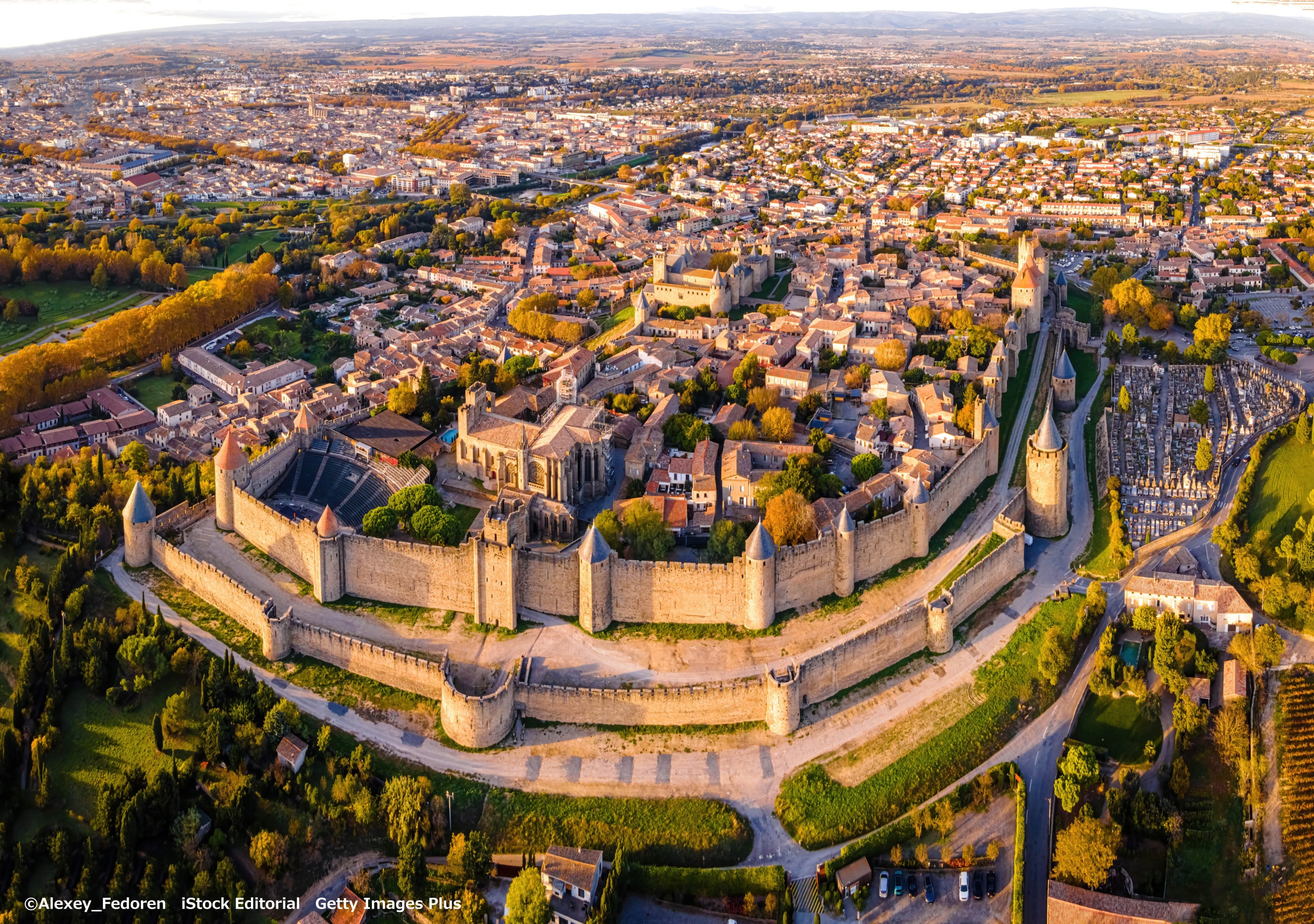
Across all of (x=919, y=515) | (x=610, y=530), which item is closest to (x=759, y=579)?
(x=610, y=530)

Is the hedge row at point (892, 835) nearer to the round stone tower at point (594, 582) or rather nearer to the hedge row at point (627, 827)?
the hedge row at point (627, 827)

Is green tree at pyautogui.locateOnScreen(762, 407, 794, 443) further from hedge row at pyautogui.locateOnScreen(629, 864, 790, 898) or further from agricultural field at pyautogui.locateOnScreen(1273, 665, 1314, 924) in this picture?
hedge row at pyautogui.locateOnScreen(629, 864, 790, 898)

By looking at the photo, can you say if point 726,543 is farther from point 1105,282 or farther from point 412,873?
point 1105,282

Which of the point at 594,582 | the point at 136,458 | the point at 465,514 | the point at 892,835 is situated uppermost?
the point at 136,458

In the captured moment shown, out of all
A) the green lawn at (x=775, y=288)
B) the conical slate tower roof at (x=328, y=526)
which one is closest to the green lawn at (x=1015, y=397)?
the green lawn at (x=775, y=288)

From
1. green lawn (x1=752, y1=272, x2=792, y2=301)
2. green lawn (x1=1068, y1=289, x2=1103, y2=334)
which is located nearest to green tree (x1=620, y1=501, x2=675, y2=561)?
green lawn (x1=752, y1=272, x2=792, y2=301)


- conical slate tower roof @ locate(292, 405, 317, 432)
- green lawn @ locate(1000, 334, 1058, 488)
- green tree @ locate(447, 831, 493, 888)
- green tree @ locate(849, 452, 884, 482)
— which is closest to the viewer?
green tree @ locate(447, 831, 493, 888)
